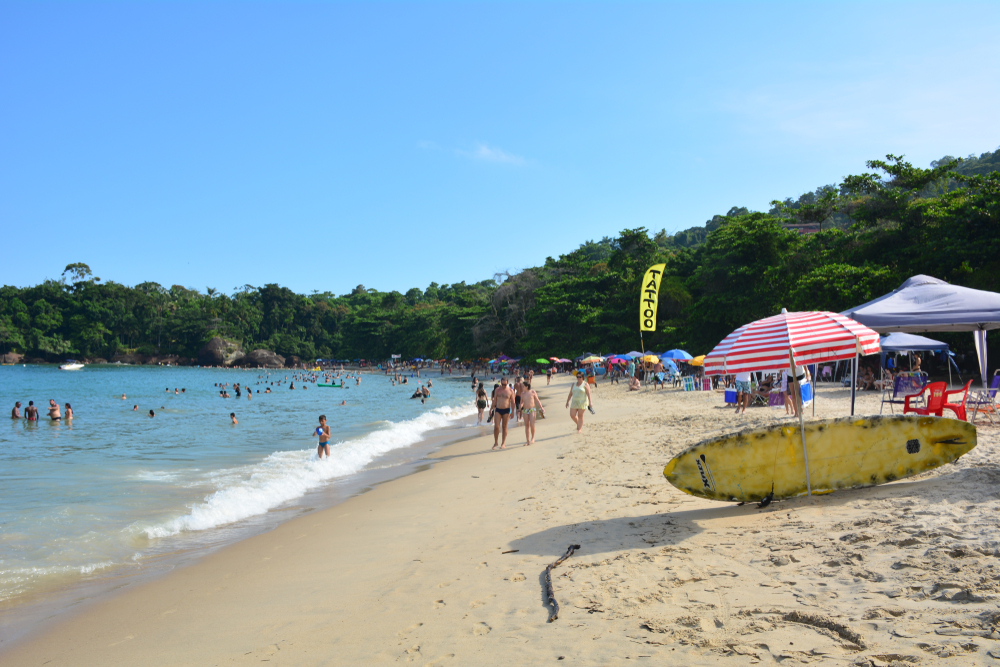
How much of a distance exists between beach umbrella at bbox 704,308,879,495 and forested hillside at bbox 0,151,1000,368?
1795 centimetres

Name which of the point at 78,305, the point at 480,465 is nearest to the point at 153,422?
the point at 480,465

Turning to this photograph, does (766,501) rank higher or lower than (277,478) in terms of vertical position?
higher

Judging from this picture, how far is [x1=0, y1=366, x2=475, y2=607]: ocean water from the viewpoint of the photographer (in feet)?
19.7

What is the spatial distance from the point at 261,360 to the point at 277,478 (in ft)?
268

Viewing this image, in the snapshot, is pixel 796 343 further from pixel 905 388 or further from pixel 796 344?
pixel 905 388

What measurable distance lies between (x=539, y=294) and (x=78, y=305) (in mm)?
78396

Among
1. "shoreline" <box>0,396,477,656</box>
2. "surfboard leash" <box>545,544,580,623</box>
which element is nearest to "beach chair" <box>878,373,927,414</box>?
"surfboard leash" <box>545,544,580,623</box>

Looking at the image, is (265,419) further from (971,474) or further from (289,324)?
(289,324)

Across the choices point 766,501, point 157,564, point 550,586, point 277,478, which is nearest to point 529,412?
point 277,478

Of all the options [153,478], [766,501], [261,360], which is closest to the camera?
[766,501]

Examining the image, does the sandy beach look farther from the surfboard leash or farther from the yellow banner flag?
the yellow banner flag

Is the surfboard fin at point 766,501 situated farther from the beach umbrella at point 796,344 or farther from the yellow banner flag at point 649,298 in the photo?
the yellow banner flag at point 649,298

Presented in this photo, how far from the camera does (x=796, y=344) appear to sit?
470 cm

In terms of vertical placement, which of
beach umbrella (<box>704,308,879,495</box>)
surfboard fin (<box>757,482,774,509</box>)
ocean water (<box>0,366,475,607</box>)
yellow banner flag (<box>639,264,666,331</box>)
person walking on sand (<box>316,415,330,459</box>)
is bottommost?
ocean water (<box>0,366,475,607</box>)
